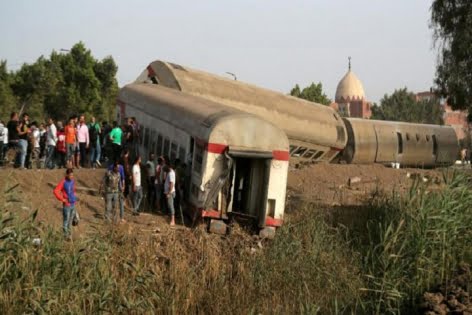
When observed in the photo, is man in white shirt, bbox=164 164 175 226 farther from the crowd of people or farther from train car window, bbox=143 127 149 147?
train car window, bbox=143 127 149 147

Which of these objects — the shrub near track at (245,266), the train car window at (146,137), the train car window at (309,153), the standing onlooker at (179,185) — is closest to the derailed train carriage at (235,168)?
the standing onlooker at (179,185)

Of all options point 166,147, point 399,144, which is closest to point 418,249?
point 166,147

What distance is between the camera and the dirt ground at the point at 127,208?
1306 cm

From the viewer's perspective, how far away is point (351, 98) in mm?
84625

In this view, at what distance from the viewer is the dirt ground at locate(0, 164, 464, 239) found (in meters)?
13.1

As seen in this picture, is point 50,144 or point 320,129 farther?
point 320,129

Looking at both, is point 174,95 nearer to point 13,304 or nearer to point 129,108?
point 129,108

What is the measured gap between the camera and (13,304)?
8734 millimetres

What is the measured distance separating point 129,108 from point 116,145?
2.92 metres

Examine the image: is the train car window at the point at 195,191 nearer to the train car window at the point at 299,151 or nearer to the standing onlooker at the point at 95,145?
the standing onlooker at the point at 95,145

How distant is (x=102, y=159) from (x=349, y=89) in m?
67.3

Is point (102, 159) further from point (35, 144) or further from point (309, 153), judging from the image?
point (309, 153)

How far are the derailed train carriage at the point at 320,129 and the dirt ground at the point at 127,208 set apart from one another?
3.29 feet

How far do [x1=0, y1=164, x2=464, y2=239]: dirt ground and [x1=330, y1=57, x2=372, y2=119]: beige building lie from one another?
54730mm
